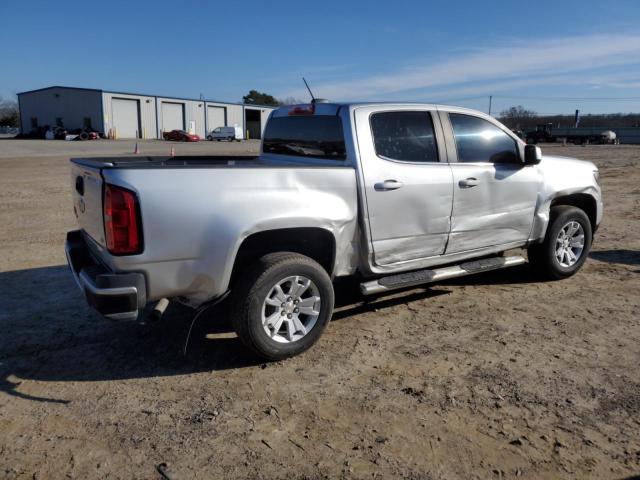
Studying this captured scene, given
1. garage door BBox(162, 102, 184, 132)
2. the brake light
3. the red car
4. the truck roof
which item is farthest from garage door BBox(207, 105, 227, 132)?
the truck roof

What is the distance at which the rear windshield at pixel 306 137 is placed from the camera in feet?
15.4

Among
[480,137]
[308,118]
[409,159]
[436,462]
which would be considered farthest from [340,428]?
[480,137]

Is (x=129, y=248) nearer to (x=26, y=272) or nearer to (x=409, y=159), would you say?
(x=409, y=159)

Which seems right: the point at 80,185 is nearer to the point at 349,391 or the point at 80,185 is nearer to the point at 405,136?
the point at 349,391

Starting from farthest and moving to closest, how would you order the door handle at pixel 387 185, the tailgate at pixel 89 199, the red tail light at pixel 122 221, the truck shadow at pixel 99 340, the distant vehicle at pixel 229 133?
the distant vehicle at pixel 229 133, the door handle at pixel 387 185, the truck shadow at pixel 99 340, the tailgate at pixel 89 199, the red tail light at pixel 122 221

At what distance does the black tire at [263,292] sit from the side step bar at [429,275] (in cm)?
55

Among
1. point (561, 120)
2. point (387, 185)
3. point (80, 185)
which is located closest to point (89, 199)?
point (80, 185)

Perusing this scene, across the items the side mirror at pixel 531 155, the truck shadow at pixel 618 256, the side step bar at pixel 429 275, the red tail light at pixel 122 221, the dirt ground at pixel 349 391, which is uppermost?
the side mirror at pixel 531 155

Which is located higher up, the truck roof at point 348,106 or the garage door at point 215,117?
the garage door at point 215,117

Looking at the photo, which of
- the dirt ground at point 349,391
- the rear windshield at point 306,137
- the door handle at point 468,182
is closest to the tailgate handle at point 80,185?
the dirt ground at point 349,391

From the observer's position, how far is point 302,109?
5.16 m

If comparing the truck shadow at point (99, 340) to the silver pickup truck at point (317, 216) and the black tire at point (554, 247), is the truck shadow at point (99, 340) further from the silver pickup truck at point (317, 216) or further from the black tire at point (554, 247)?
the black tire at point (554, 247)

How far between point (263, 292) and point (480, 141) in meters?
2.75

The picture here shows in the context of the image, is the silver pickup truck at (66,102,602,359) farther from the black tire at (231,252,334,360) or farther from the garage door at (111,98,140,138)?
the garage door at (111,98,140,138)
